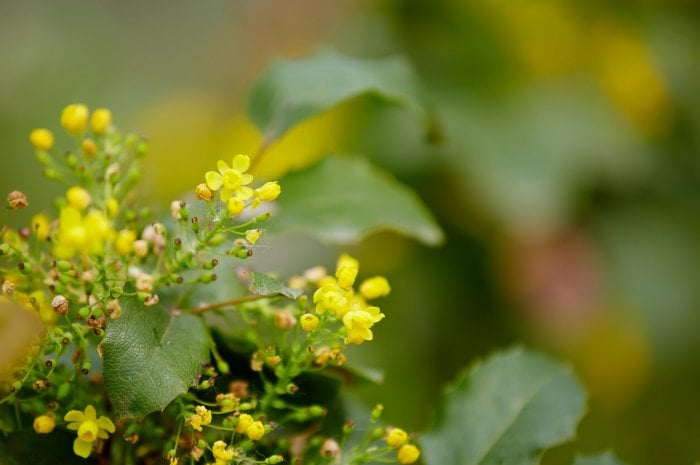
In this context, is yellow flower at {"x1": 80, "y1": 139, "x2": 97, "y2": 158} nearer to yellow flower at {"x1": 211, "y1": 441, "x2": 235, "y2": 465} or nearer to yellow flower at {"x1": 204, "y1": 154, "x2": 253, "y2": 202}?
yellow flower at {"x1": 204, "y1": 154, "x2": 253, "y2": 202}

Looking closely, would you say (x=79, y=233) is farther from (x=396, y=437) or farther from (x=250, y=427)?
(x=396, y=437)

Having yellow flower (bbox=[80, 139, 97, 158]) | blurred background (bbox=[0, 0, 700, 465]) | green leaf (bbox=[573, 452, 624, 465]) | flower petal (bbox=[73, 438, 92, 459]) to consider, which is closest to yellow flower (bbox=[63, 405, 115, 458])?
flower petal (bbox=[73, 438, 92, 459])

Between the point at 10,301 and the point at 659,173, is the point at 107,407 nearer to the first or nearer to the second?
the point at 10,301

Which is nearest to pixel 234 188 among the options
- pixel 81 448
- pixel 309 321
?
pixel 309 321

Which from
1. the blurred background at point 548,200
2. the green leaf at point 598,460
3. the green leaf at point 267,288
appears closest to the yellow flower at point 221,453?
the green leaf at point 267,288

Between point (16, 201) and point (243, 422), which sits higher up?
point (16, 201)

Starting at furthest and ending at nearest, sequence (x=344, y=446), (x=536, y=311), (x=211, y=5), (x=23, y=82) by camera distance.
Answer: (x=211, y=5) < (x=23, y=82) < (x=536, y=311) < (x=344, y=446)

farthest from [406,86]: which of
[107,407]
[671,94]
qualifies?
[671,94]
